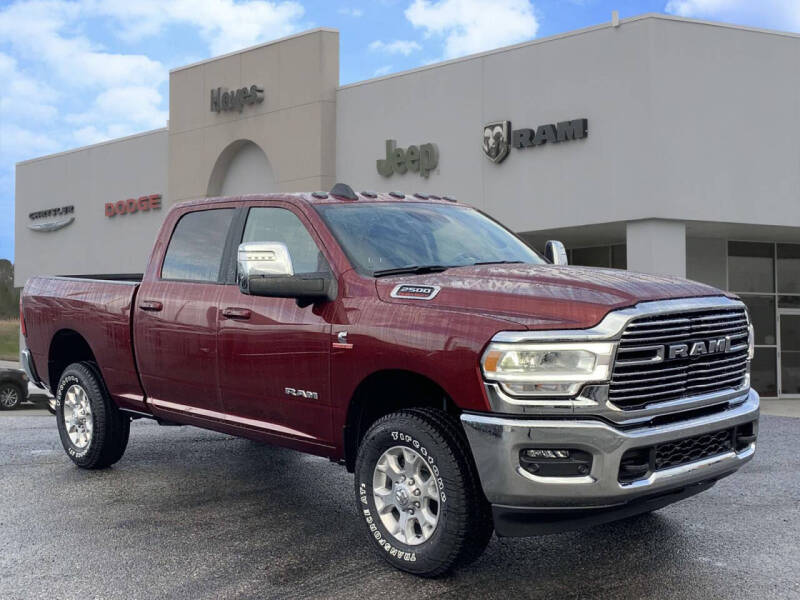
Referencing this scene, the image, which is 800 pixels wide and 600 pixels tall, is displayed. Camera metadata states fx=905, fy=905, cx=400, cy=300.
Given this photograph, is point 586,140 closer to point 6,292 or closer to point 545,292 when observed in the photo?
point 545,292

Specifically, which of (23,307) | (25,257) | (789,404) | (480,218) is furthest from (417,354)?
(25,257)

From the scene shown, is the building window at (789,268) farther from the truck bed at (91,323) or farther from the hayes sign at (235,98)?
the truck bed at (91,323)

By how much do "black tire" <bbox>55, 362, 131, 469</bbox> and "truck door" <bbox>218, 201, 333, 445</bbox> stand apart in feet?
5.68

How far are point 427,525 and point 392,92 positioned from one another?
20.5 metres

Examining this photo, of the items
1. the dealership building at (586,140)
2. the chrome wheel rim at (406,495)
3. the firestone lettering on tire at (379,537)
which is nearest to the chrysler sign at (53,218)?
the dealership building at (586,140)

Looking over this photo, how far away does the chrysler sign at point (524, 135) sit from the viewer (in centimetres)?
1991

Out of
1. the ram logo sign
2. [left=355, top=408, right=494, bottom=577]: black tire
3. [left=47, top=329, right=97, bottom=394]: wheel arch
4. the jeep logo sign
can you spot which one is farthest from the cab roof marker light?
the jeep logo sign

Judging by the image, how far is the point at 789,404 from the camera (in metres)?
21.7

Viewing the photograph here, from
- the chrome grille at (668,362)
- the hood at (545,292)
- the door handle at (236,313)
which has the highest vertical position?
the hood at (545,292)

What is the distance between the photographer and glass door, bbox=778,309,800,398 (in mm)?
23328

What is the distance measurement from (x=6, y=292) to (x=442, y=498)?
8857 centimetres

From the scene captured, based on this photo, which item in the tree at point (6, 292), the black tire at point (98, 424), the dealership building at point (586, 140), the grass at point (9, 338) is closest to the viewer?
the black tire at point (98, 424)

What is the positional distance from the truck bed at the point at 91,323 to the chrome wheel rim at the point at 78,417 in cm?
34

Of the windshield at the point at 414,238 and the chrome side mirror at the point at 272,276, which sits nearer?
the chrome side mirror at the point at 272,276
